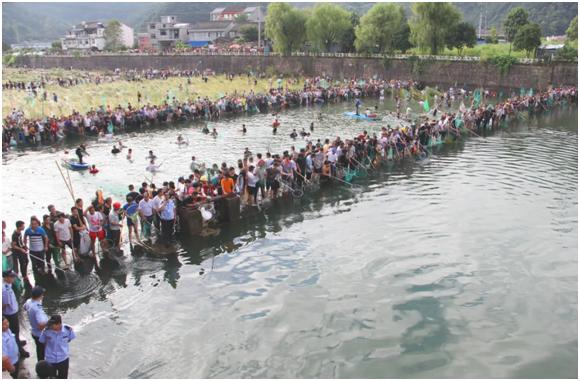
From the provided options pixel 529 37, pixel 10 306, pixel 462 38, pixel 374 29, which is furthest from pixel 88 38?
pixel 10 306

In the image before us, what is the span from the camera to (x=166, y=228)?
45.5 ft

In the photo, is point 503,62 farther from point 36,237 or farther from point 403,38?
point 36,237

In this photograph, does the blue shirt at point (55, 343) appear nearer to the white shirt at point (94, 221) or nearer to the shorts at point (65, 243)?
the shorts at point (65, 243)

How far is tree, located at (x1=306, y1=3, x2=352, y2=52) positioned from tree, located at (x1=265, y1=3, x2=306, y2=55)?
1489mm

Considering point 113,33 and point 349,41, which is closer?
point 349,41

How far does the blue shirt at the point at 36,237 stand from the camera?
1116 centimetres

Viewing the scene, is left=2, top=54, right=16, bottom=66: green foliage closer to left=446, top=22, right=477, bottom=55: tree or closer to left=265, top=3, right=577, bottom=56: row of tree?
left=265, top=3, right=577, bottom=56: row of tree

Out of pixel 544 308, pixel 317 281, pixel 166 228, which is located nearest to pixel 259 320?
pixel 317 281

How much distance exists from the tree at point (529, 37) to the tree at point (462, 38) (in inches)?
333

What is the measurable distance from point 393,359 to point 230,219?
7764 mm

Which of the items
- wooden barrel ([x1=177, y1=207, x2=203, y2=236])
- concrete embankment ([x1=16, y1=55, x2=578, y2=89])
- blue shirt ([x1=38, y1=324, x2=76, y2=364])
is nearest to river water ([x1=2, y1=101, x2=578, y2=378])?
wooden barrel ([x1=177, y1=207, x2=203, y2=236])

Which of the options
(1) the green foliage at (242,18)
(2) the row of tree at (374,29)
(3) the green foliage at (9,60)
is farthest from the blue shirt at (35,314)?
(1) the green foliage at (242,18)

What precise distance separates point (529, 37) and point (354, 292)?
56.5 m

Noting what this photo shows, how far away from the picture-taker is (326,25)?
231 feet
